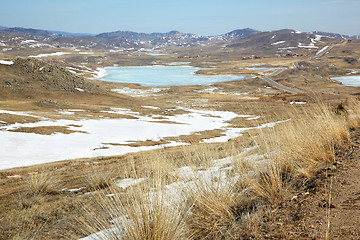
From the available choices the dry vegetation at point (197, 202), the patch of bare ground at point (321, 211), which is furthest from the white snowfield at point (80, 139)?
the patch of bare ground at point (321, 211)

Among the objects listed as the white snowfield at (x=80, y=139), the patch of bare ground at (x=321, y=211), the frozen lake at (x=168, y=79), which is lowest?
the white snowfield at (x=80, y=139)

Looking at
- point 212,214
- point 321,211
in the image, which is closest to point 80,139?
point 212,214

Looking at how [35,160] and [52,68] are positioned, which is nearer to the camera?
[35,160]

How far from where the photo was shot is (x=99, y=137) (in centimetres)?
1972

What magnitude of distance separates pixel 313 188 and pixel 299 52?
193 meters

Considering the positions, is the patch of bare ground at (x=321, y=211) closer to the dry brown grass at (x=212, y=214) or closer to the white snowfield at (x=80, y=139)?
the dry brown grass at (x=212, y=214)

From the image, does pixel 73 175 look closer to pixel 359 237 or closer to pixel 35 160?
pixel 35 160

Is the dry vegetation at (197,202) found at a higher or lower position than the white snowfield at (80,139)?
higher

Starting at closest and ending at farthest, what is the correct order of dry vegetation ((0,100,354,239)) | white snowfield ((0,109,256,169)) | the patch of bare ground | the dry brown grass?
1. the patch of bare ground
2. dry vegetation ((0,100,354,239))
3. the dry brown grass
4. white snowfield ((0,109,256,169))

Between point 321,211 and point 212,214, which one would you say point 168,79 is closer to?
point 212,214

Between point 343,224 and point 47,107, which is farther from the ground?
point 343,224

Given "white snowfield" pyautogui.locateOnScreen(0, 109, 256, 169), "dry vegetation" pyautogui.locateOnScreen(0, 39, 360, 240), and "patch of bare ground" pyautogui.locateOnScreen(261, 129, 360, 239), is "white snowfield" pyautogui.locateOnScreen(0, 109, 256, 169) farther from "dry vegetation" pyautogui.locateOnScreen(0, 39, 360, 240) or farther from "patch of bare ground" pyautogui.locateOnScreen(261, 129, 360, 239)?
"patch of bare ground" pyautogui.locateOnScreen(261, 129, 360, 239)

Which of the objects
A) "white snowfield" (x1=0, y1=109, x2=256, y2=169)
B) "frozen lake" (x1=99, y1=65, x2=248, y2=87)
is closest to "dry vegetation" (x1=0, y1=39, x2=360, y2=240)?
"white snowfield" (x1=0, y1=109, x2=256, y2=169)

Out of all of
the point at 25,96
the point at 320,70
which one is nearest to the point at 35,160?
the point at 25,96
